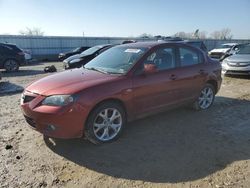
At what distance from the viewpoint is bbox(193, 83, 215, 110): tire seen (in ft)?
20.7

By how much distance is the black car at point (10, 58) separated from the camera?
1455 centimetres

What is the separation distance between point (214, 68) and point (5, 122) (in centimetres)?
493

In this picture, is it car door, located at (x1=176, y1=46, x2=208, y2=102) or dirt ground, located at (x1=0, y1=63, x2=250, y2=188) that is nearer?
dirt ground, located at (x1=0, y1=63, x2=250, y2=188)

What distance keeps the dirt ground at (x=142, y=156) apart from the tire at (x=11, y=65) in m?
9.88

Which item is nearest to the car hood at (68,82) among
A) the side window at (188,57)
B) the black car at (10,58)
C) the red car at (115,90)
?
the red car at (115,90)

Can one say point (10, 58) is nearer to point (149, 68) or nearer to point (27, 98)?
point (27, 98)

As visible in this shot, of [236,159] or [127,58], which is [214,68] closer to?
[127,58]

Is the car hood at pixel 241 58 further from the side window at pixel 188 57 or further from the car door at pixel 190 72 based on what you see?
the side window at pixel 188 57

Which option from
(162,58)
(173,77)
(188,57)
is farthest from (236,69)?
(162,58)

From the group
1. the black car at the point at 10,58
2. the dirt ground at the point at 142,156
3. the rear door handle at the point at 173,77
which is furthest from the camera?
the black car at the point at 10,58

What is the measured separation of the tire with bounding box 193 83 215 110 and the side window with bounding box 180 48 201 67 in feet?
2.36

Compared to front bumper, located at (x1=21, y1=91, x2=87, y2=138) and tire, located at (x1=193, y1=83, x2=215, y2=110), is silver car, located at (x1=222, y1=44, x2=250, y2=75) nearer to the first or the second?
Answer: tire, located at (x1=193, y1=83, x2=215, y2=110)

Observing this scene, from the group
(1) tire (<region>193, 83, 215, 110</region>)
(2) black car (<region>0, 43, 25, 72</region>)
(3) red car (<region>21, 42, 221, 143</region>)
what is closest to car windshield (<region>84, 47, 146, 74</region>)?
(3) red car (<region>21, 42, 221, 143</region>)

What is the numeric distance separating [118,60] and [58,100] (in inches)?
64.8
